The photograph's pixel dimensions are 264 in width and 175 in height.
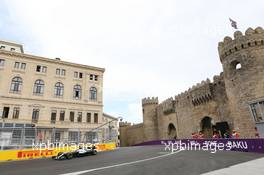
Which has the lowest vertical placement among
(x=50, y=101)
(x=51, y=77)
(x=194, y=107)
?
(x=194, y=107)

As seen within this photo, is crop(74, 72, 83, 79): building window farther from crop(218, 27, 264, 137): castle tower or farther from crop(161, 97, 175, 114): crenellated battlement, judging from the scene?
crop(218, 27, 264, 137): castle tower

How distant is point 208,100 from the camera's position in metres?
29.2

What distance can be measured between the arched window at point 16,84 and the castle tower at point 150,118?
2631 centimetres

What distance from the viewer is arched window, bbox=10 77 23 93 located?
1157 inches

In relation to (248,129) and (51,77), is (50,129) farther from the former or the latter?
(248,129)

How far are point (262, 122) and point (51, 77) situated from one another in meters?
30.3

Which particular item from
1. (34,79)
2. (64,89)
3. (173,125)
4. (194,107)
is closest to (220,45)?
(194,107)

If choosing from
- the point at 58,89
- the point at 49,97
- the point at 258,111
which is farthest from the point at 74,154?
the point at 58,89

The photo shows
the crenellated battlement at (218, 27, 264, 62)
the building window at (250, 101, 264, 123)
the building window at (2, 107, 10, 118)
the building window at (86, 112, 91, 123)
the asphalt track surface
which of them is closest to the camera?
the asphalt track surface

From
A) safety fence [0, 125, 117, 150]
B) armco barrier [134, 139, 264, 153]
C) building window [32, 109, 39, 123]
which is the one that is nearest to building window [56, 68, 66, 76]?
building window [32, 109, 39, 123]

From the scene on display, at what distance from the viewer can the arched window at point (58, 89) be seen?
32.2 metres

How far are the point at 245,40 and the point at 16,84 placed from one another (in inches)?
1296

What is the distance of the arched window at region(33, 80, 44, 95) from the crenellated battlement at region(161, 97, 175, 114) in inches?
946

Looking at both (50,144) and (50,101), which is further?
(50,101)
